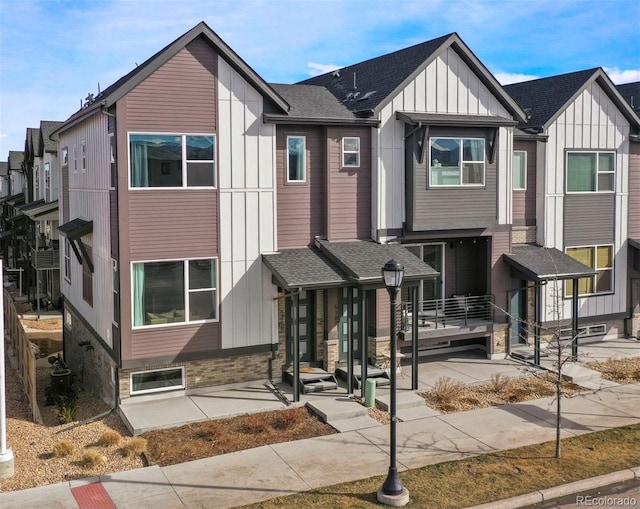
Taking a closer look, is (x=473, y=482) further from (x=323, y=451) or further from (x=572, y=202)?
(x=572, y=202)

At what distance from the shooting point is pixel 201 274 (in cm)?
1758

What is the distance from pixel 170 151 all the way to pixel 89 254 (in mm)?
5218

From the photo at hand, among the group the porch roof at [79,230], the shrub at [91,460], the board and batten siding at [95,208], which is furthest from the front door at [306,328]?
the shrub at [91,460]

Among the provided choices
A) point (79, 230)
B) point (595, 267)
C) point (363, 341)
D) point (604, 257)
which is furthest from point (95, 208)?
point (604, 257)

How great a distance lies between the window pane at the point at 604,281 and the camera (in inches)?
946

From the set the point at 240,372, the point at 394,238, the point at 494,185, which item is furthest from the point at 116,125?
the point at 494,185

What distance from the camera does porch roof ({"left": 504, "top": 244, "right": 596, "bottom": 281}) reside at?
20.8 metres

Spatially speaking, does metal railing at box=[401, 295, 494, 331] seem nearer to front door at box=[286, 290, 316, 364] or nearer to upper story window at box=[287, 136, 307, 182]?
front door at box=[286, 290, 316, 364]

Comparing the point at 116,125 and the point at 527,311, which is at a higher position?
the point at 116,125

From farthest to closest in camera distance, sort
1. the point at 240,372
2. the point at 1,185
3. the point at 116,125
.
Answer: the point at 1,185, the point at 240,372, the point at 116,125

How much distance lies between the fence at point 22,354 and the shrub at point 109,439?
2.81m

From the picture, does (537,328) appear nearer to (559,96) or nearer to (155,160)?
(559,96)

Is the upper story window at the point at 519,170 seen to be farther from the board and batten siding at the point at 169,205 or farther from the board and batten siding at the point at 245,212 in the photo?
the board and batten siding at the point at 169,205

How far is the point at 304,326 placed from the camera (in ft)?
63.9
